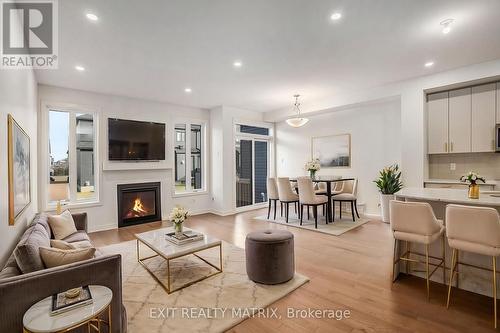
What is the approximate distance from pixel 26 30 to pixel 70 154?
9.18 ft

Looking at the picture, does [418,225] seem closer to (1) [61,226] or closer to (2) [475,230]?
(2) [475,230]

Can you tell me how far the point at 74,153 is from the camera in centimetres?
502

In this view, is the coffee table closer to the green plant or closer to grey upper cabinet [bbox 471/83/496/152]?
the green plant

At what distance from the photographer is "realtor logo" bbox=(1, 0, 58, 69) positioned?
223 centimetres

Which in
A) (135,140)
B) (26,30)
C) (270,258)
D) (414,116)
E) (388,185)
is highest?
(26,30)

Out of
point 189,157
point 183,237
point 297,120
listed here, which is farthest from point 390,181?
point 189,157

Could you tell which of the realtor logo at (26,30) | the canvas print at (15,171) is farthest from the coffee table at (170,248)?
the realtor logo at (26,30)

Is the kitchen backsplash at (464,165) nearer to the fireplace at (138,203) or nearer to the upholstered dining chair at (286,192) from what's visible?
the upholstered dining chair at (286,192)

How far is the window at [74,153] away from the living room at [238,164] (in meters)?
0.04

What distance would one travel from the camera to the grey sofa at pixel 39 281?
1.41m

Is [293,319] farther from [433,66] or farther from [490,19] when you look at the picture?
[433,66]

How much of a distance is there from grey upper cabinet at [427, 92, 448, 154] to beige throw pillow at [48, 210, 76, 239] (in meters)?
6.24

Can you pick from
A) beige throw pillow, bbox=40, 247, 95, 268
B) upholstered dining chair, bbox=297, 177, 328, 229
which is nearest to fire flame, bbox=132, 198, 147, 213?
upholstered dining chair, bbox=297, 177, 328, 229

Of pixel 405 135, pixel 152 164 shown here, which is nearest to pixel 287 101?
pixel 405 135
